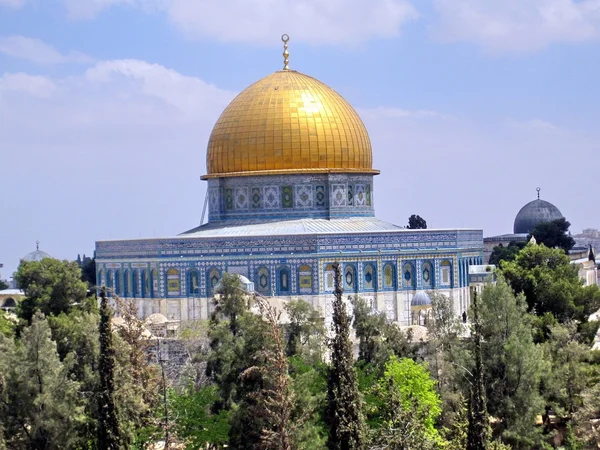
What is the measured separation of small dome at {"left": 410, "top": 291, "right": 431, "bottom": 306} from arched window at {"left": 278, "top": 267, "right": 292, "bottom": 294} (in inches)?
173

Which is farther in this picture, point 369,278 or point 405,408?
point 369,278

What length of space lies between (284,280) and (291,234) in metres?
1.59

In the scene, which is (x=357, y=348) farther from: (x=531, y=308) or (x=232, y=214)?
(x=232, y=214)

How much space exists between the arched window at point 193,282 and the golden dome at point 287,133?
492 cm

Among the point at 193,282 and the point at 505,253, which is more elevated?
the point at 505,253

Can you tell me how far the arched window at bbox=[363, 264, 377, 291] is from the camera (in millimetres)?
48625

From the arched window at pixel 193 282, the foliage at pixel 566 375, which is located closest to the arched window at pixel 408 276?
the arched window at pixel 193 282

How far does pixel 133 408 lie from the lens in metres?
31.3

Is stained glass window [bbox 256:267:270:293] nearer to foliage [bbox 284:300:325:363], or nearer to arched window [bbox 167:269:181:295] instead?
arched window [bbox 167:269:181:295]

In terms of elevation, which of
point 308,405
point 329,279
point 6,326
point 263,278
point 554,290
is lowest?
point 308,405

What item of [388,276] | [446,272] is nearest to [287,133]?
[388,276]

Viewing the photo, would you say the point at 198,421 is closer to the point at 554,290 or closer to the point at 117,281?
the point at 554,290

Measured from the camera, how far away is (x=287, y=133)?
52.0m

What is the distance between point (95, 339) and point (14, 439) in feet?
12.6
